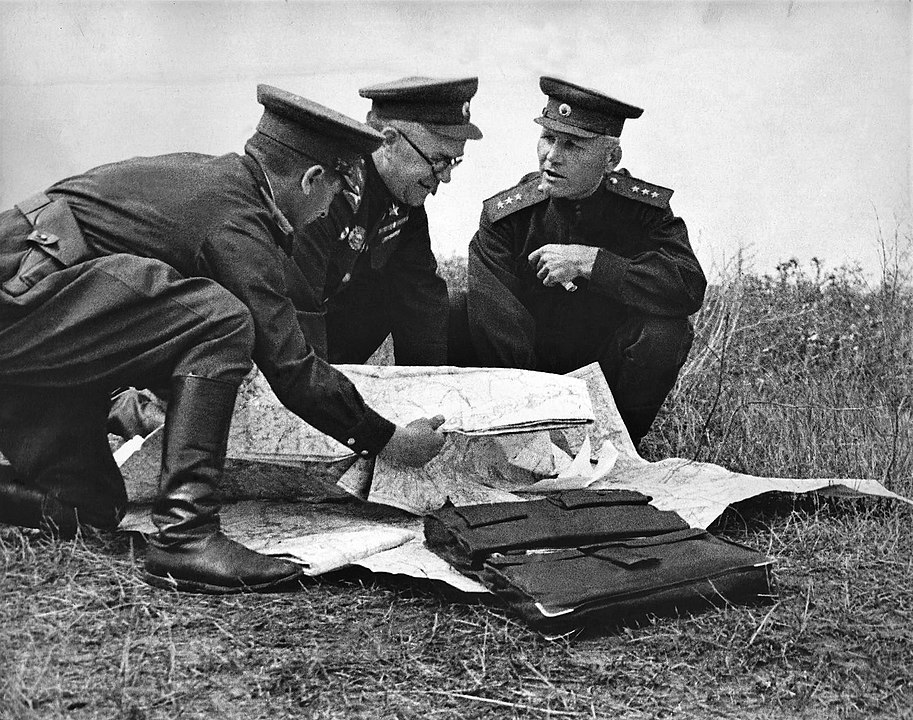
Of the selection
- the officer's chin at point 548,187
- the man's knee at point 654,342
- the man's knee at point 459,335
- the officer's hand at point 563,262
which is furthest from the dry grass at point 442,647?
the officer's chin at point 548,187

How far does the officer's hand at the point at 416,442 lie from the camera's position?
352cm

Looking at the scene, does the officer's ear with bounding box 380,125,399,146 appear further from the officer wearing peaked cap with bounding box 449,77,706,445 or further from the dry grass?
the dry grass

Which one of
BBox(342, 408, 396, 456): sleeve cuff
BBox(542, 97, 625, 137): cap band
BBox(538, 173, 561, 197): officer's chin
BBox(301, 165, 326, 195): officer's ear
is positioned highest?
BBox(542, 97, 625, 137): cap band

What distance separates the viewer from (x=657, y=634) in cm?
270

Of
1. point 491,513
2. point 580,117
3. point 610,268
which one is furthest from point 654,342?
point 491,513

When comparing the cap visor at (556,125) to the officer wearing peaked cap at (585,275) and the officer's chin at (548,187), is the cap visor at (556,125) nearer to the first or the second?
the officer wearing peaked cap at (585,275)

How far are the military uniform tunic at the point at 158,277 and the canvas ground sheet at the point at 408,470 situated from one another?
0.39 m

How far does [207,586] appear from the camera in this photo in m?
2.87

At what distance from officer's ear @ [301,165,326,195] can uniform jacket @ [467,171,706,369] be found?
1.39 m

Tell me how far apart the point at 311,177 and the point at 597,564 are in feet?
5.19

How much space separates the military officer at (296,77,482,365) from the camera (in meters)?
3.98

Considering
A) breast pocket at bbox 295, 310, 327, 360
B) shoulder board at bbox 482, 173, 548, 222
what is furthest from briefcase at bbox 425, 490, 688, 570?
shoulder board at bbox 482, 173, 548, 222

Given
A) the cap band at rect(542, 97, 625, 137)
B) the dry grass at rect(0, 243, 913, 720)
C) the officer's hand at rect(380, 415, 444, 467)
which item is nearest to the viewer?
the dry grass at rect(0, 243, 913, 720)

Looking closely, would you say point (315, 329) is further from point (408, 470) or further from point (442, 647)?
point (442, 647)
